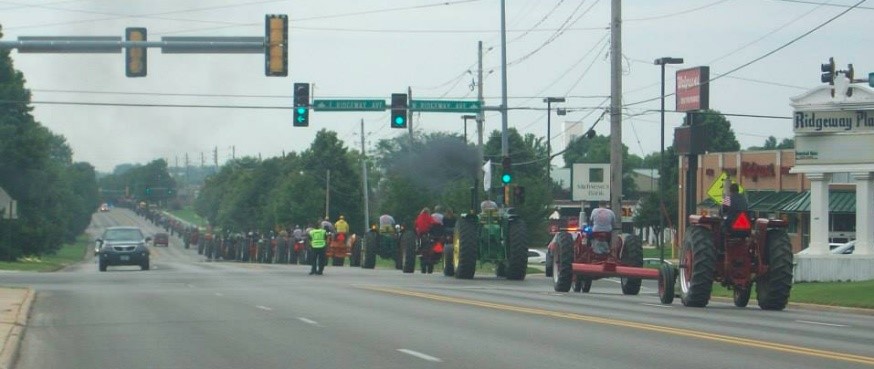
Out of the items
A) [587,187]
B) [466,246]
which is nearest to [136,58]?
[466,246]

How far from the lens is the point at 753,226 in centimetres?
2336

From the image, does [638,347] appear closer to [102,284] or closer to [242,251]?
[102,284]

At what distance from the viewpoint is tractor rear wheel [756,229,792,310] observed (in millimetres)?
22891

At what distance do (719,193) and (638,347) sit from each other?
22048 millimetres

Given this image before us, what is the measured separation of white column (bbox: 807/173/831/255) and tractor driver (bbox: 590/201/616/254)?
15573mm

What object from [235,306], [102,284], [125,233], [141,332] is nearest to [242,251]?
[125,233]

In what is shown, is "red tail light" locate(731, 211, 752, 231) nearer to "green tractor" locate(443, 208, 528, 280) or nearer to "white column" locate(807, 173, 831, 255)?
"green tractor" locate(443, 208, 528, 280)

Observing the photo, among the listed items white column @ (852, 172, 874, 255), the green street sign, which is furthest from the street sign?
white column @ (852, 172, 874, 255)

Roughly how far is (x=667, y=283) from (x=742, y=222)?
2495mm

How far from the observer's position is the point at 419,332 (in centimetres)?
1802

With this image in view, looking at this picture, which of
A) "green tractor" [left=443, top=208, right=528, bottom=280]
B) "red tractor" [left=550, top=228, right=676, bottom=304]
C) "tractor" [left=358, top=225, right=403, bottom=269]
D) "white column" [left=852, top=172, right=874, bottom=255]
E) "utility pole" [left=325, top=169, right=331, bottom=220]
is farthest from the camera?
"utility pole" [left=325, top=169, right=331, bottom=220]

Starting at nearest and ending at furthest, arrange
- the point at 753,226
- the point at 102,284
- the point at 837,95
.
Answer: the point at 753,226, the point at 102,284, the point at 837,95

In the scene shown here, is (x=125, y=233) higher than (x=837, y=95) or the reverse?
the reverse

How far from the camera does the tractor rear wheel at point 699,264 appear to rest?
23.0m
